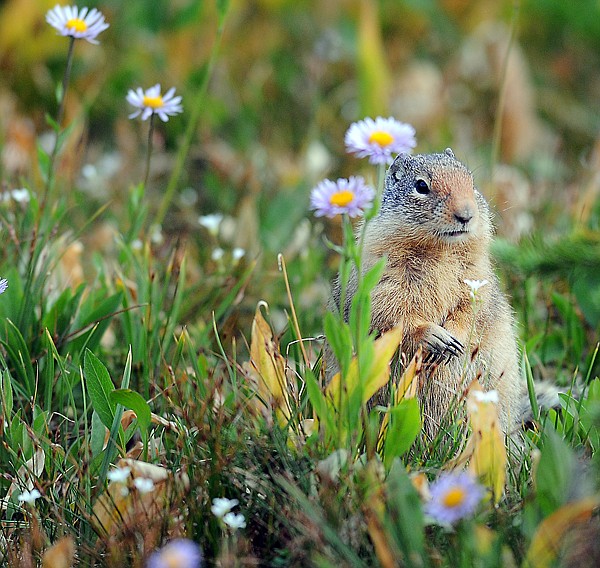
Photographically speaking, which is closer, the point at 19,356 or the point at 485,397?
the point at 485,397

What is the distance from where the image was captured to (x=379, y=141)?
9.38 feet

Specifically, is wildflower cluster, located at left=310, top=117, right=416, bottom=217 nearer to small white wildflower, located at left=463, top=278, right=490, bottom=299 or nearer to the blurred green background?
small white wildflower, located at left=463, top=278, right=490, bottom=299

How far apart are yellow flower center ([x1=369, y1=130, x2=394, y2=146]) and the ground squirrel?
0.34 metres

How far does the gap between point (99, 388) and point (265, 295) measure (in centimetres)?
164

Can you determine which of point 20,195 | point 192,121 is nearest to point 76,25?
point 192,121

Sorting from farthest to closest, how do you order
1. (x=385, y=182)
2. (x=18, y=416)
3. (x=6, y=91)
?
1. (x=6, y=91)
2. (x=385, y=182)
3. (x=18, y=416)

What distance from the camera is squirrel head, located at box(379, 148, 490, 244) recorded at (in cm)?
305

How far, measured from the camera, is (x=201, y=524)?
245 cm

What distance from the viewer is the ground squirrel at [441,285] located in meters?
3.04

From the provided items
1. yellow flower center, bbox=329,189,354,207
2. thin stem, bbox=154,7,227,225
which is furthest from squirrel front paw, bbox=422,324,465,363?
thin stem, bbox=154,7,227,225

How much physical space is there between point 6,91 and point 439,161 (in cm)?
394

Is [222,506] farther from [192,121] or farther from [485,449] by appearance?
[192,121]

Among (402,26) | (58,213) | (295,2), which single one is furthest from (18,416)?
(402,26)

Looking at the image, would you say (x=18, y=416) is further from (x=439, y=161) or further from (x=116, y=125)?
(x=116, y=125)
